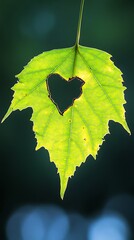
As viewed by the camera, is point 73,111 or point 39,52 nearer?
point 73,111

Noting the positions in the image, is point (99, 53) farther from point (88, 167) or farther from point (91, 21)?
point (88, 167)

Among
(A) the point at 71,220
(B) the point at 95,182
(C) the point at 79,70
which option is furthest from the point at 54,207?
(C) the point at 79,70

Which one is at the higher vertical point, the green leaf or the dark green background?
the dark green background

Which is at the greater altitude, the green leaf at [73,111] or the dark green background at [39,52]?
the dark green background at [39,52]

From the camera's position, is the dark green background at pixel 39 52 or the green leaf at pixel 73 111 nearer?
the green leaf at pixel 73 111

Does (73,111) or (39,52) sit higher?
(39,52)
